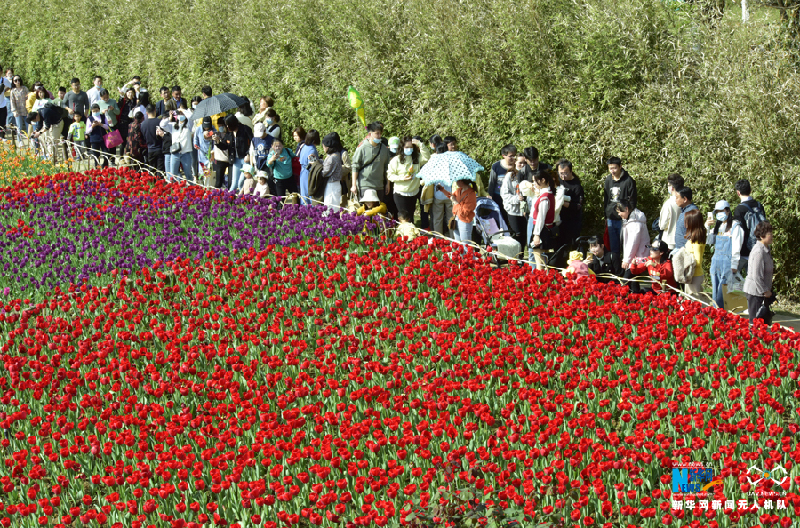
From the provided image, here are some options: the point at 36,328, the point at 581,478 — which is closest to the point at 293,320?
the point at 36,328

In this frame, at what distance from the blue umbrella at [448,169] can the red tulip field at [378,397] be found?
1480mm

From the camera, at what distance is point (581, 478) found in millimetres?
5184

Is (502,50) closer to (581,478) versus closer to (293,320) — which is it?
(293,320)

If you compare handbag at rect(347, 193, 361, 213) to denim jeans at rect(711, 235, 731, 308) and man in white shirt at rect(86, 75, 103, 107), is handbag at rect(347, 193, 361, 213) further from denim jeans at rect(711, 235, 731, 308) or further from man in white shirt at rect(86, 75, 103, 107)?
man in white shirt at rect(86, 75, 103, 107)

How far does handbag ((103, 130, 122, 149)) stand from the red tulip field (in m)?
7.91

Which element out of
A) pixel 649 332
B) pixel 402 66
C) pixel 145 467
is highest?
pixel 402 66

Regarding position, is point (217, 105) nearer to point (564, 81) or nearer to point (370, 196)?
point (370, 196)

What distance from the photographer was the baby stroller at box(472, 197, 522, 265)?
426 inches

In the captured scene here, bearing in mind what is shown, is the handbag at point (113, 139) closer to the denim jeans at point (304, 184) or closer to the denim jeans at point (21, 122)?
the denim jeans at point (304, 184)

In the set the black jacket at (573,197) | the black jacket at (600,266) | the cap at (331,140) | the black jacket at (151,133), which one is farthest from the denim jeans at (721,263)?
the black jacket at (151,133)

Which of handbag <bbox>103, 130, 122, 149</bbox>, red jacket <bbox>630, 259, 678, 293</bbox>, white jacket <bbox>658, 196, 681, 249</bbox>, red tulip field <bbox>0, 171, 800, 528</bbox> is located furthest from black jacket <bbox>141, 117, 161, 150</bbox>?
red jacket <bbox>630, 259, 678, 293</bbox>

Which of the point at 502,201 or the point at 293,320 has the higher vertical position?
the point at 502,201

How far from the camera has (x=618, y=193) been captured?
10.9m

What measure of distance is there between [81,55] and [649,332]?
22.7 metres
